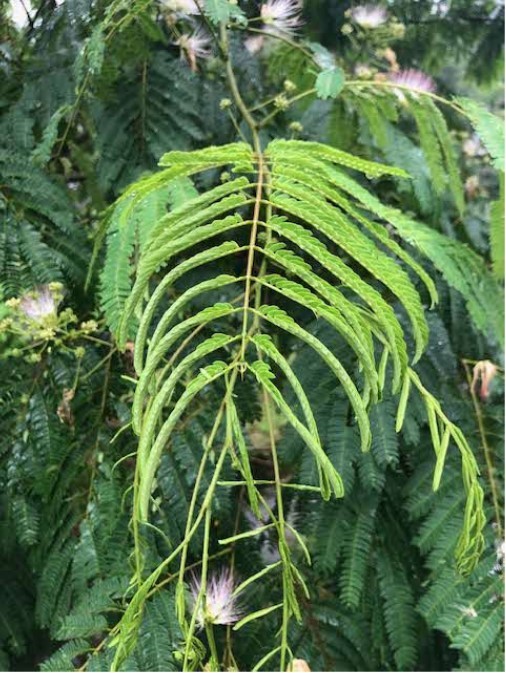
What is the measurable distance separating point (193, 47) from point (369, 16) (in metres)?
0.40

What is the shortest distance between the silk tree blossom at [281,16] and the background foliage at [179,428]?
0.10 feet

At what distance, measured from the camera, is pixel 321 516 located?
39.8 inches

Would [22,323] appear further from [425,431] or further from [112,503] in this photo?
[425,431]

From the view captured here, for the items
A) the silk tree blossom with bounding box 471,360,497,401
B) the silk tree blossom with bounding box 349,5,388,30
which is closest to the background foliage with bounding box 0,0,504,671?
the silk tree blossom with bounding box 471,360,497,401

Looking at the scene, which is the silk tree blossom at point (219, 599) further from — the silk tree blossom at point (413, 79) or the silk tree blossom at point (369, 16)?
the silk tree blossom at point (369, 16)

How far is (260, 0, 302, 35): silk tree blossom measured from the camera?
45.9 inches

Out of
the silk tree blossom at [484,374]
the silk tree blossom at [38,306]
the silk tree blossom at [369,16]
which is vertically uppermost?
the silk tree blossom at [369,16]

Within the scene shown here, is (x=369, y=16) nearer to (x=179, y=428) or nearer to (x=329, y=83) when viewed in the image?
(x=329, y=83)

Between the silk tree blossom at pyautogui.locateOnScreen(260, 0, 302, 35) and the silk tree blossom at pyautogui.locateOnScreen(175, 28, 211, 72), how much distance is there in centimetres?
10

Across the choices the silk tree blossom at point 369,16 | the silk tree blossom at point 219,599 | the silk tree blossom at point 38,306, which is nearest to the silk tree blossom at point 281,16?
the silk tree blossom at point 369,16

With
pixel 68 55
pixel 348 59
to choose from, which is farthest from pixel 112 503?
pixel 348 59

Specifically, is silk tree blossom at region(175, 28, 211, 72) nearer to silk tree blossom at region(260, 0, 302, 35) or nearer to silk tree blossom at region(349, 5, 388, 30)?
silk tree blossom at region(260, 0, 302, 35)

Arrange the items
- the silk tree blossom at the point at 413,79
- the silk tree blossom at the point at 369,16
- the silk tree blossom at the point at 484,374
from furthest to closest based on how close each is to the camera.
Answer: the silk tree blossom at the point at 369,16
the silk tree blossom at the point at 413,79
the silk tree blossom at the point at 484,374

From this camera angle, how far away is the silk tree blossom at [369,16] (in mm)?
1381
